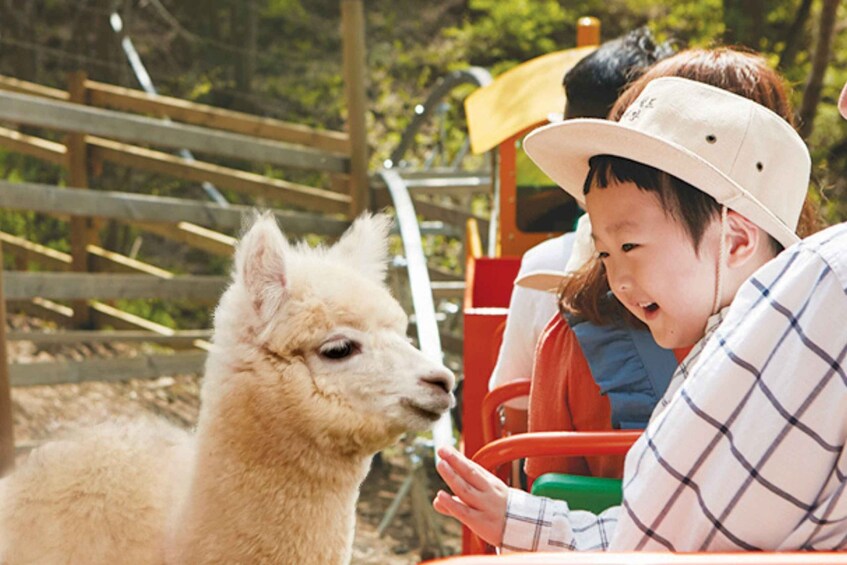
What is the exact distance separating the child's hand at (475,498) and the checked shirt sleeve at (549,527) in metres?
0.02

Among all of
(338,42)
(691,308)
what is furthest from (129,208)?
(338,42)

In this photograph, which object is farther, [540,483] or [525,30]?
[525,30]

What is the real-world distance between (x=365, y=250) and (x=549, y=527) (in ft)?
3.15

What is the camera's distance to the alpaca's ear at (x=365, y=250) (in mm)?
2385

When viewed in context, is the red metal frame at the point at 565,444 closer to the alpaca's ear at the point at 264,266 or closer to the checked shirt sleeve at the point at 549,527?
the checked shirt sleeve at the point at 549,527

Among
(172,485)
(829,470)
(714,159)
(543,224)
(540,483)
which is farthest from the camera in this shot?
(543,224)

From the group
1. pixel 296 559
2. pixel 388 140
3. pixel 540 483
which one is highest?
pixel 540 483

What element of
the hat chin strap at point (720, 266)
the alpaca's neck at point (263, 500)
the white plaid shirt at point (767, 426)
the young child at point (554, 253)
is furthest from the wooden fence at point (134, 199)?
the white plaid shirt at point (767, 426)

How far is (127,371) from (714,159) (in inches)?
208

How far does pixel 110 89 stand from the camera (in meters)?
7.70

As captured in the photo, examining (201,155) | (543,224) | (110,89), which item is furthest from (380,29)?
(543,224)

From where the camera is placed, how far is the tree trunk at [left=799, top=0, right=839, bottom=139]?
6.45 metres

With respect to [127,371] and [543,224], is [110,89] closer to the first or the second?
[127,371]

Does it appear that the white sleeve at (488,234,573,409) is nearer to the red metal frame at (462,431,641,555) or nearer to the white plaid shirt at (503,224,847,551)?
the red metal frame at (462,431,641,555)
